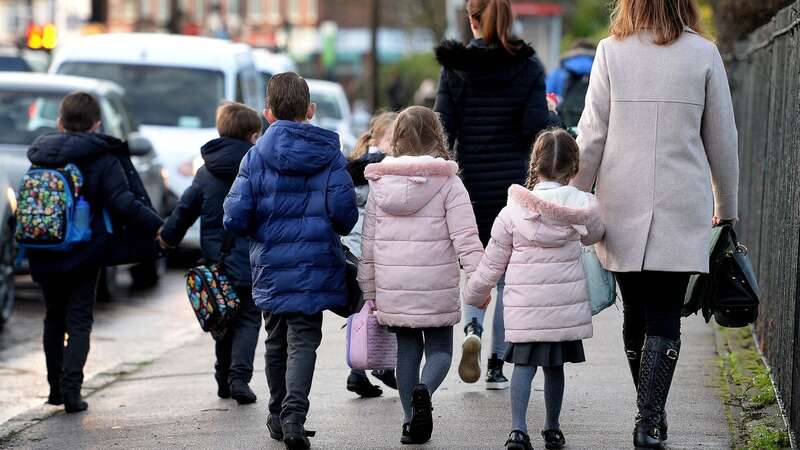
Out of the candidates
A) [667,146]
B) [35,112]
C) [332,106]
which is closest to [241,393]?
→ [667,146]

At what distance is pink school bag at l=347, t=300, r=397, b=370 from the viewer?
6504 mm

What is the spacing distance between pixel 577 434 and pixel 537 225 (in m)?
1.10

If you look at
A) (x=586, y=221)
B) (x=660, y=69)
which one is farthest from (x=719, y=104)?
(x=586, y=221)

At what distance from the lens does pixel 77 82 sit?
41.9 ft

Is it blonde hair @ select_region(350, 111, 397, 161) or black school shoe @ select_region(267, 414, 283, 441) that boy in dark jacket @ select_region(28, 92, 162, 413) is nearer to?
blonde hair @ select_region(350, 111, 397, 161)

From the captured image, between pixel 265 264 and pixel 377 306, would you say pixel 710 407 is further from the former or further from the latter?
pixel 265 264

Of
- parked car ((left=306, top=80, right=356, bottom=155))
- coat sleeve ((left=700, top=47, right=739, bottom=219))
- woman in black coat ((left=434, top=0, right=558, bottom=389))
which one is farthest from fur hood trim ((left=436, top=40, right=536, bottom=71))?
parked car ((left=306, top=80, right=356, bottom=155))

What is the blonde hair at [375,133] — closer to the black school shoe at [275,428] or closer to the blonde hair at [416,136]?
the blonde hair at [416,136]

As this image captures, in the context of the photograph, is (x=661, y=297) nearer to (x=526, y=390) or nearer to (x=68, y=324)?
(x=526, y=390)

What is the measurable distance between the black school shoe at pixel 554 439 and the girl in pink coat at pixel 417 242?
0.48 meters

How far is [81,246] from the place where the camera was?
755cm

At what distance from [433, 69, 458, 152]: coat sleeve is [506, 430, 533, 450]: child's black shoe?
2059mm

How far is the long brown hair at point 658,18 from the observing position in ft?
18.6

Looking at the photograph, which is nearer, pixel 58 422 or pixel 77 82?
pixel 58 422
